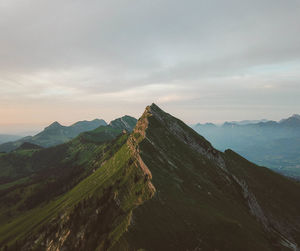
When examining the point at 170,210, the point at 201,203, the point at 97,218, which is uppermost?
the point at 170,210

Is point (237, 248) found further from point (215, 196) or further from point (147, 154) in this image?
point (147, 154)

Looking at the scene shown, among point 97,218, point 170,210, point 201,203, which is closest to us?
point 170,210

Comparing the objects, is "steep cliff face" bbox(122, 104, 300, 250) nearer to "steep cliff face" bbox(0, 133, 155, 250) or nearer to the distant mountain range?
the distant mountain range

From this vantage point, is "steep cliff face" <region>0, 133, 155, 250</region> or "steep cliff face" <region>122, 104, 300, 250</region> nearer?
"steep cliff face" <region>122, 104, 300, 250</region>

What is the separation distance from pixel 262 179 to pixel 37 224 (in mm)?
189229

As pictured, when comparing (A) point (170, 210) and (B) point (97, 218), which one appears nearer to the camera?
(A) point (170, 210)

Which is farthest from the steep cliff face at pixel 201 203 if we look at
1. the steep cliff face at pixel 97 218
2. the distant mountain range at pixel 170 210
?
the steep cliff face at pixel 97 218

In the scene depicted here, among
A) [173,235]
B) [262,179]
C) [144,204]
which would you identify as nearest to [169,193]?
[144,204]

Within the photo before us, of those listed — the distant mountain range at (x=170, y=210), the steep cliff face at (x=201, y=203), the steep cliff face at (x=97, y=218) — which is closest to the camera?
the steep cliff face at (x=201, y=203)

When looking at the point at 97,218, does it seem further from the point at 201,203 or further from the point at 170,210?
the point at 201,203

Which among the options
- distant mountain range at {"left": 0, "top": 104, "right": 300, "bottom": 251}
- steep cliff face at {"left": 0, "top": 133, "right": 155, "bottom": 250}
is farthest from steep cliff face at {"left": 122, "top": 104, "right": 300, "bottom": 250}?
steep cliff face at {"left": 0, "top": 133, "right": 155, "bottom": 250}

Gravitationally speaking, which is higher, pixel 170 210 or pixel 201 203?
pixel 170 210

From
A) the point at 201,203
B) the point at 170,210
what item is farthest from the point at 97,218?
the point at 201,203

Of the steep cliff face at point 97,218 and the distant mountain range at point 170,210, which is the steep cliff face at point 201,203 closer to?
the distant mountain range at point 170,210
